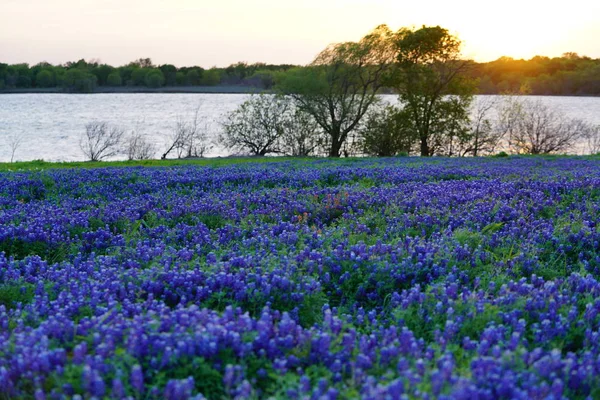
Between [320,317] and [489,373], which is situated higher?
[489,373]

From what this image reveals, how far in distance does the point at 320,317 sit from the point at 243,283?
0.62m

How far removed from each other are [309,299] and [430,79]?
47.2m

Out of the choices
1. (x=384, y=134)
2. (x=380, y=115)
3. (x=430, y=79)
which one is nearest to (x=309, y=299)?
(x=430, y=79)

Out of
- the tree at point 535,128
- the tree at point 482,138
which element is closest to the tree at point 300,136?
the tree at point 482,138

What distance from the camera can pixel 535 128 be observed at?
53.0 m

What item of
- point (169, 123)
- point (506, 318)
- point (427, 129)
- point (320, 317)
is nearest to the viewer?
point (506, 318)

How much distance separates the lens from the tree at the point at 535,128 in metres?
50.9

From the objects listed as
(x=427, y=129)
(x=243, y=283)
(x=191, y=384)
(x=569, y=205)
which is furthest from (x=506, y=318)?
(x=427, y=129)

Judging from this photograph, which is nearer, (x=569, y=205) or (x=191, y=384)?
(x=191, y=384)

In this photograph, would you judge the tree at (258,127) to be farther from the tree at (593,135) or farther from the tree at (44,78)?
the tree at (44,78)

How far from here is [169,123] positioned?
74.3 meters

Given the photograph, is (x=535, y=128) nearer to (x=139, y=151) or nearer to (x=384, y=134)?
(x=384, y=134)

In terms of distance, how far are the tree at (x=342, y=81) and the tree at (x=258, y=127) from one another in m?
4.30

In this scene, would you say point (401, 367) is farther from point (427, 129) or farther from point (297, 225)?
point (427, 129)
